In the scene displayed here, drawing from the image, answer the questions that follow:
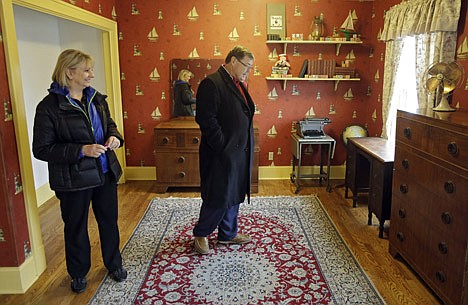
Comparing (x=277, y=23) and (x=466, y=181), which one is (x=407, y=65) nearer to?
(x=277, y=23)

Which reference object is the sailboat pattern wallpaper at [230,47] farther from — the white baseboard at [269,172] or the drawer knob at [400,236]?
the drawer knob at [400,236]

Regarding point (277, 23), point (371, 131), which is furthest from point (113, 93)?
point (371, 131)

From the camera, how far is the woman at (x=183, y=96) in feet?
14.8

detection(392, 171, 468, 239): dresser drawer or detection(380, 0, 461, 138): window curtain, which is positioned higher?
detection(380, 0, 461, 138): window curtain

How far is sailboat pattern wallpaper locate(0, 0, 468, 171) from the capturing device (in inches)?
173

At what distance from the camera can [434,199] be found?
2.22 metres

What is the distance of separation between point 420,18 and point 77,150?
9.03 ft

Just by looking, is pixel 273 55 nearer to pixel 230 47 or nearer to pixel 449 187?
pixel 230 47

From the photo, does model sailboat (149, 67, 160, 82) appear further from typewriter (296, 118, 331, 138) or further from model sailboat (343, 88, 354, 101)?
model sailboat (343, 88, 354, 101)

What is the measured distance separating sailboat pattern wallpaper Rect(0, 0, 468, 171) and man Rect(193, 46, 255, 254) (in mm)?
2030

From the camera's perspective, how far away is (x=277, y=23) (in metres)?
4.40

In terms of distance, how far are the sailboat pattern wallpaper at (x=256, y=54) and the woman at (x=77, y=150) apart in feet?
7.72

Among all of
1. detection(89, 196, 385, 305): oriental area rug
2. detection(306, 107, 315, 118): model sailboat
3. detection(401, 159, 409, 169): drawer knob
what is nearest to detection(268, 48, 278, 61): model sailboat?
detection(306, 107, 315, 118): model sailboat

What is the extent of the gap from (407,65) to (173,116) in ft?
8.62
